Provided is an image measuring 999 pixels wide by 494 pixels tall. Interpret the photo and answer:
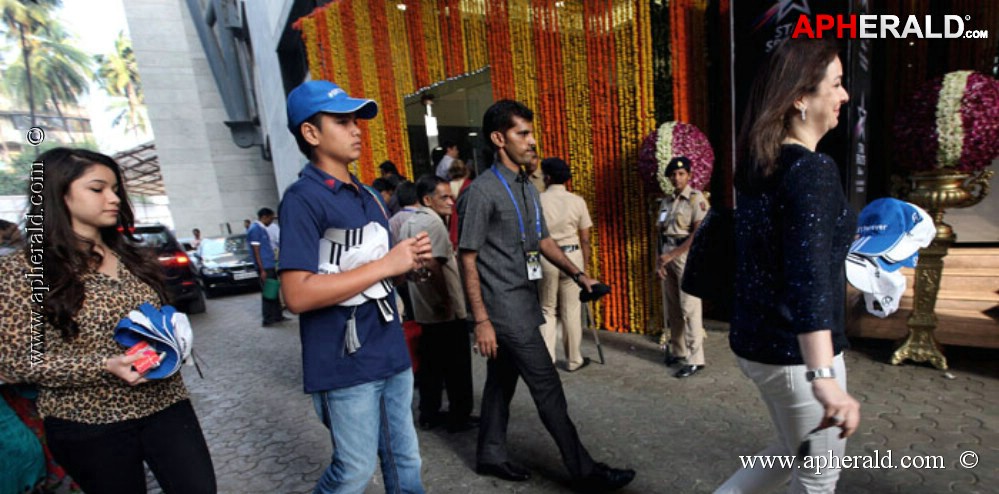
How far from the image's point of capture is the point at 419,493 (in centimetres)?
199

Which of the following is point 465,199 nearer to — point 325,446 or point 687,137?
point 325,446

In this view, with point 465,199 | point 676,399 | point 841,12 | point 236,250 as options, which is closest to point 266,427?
point 465,199

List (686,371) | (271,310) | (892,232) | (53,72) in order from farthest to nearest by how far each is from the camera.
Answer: (271,310) < (53,72) < (686,371) < (892,232)

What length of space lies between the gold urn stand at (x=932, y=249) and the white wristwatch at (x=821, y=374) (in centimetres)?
351

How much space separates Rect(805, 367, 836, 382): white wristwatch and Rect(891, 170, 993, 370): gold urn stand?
351 cm

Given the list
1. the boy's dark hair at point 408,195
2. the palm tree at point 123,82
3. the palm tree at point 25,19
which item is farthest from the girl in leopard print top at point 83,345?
the palm tree at point 123,82

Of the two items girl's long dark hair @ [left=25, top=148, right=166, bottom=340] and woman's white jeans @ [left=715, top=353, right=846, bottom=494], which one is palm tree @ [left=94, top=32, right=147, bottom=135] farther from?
woman's white jeans @ [left=715, top=353, right=846, bottom=494]

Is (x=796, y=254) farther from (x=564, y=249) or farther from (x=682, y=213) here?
(x=564, y=249)

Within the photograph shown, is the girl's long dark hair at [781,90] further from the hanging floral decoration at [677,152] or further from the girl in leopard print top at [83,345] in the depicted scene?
the hanging floral decoration at [677,152]

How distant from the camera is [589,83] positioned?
5.49 meters

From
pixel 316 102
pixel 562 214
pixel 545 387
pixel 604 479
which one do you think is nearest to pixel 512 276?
pixel 545 387

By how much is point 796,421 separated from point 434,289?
2.52 meters

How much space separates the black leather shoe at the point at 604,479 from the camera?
2.54 metres

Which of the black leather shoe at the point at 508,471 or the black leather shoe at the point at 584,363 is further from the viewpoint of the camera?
the black leather shoe at the point at 584,363
